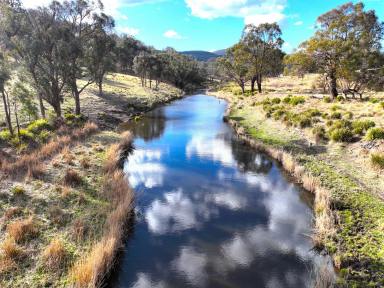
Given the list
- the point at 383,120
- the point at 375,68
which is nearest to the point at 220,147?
the point at 383,120

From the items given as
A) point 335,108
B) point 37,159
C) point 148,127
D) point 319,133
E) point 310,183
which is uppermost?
point 335,108

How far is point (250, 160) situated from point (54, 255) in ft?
56.6

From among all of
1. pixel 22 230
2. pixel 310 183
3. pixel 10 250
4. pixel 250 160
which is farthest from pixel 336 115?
pixel 10 250

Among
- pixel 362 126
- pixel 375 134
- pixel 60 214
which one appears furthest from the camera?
pixel 362 126

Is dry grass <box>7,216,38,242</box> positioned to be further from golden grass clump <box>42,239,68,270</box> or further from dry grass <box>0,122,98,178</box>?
dry grass <box>0,122,98,178</box>

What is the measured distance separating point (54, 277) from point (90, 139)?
65.7 ft

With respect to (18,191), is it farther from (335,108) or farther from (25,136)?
(335,108)

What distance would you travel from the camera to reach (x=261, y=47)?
66.9 meters

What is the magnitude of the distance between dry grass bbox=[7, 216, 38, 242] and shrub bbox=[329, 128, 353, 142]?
21129 millimetres

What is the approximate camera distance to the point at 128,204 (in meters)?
14.4

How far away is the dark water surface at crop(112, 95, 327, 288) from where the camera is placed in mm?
10477

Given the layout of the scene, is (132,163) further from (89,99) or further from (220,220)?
(89,99)

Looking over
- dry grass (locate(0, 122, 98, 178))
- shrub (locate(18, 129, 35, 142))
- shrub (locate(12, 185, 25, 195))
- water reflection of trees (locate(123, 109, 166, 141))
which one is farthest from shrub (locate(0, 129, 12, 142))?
water reflection of trees (locate(123, 109, 166, 141))

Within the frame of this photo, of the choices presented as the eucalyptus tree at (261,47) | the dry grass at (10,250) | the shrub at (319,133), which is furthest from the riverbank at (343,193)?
the eucalyptus tree at (261,47)
